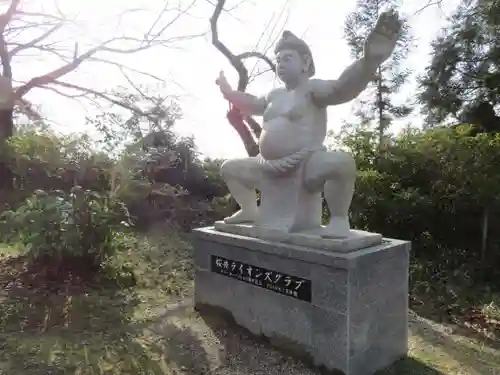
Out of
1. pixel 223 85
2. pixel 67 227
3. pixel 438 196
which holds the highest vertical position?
pixel 223 85

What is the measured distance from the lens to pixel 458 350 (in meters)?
2.91

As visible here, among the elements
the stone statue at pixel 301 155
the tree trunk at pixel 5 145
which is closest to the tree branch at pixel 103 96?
the tree trunk at pixel 5 145

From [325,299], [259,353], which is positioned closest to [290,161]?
[325,299]

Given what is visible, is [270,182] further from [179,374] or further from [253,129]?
[253,129]

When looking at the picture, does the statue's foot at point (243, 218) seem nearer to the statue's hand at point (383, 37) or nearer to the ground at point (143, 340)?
the ground at point (143, 340)

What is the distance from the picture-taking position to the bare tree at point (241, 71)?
7.13 metres

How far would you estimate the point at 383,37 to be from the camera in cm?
222

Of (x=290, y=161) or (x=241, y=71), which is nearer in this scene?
(x=290, y=161)

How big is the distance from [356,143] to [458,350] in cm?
→ 304

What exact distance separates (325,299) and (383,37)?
59.2 inches

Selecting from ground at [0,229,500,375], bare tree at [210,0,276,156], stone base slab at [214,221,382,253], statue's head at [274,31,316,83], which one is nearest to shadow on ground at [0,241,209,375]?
ground at [0,229,500,375]

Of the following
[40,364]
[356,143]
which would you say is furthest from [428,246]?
[40,364]

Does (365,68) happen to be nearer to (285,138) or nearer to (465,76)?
(285,138)

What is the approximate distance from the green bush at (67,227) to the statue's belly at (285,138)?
2079 mm
